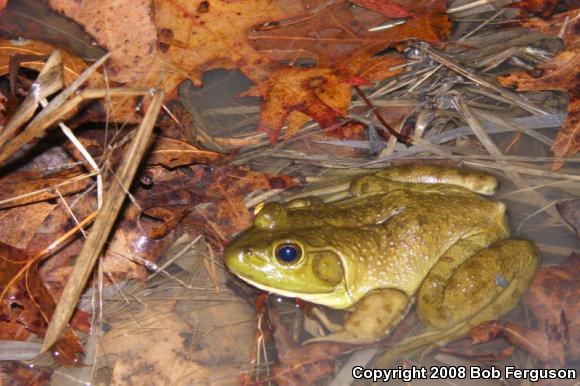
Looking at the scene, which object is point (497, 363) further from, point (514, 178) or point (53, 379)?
point (53, 379)

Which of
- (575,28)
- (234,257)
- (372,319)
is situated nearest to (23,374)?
(234,257)

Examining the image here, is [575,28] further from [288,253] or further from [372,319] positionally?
[288,253]

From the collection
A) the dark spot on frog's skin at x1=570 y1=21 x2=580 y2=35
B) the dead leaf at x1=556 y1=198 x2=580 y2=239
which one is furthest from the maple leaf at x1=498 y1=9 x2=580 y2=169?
the dead leaf at x1=556 y1=198 x2=580 y2=239

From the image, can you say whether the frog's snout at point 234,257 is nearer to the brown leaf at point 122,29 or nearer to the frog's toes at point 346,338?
the frog's toes at point 346,338

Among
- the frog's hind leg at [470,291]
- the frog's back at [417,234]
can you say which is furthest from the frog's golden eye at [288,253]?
the frog's hind leg at [470,291]

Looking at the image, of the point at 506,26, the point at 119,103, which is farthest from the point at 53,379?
the point at 506,26

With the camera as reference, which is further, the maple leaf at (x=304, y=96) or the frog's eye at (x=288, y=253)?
the maple leaf at (x=304, y=96)

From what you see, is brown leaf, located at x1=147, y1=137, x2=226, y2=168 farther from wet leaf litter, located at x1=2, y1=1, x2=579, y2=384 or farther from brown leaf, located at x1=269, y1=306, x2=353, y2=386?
brown leaf, located at x1=269, y1=306, x2=353, y2=386
